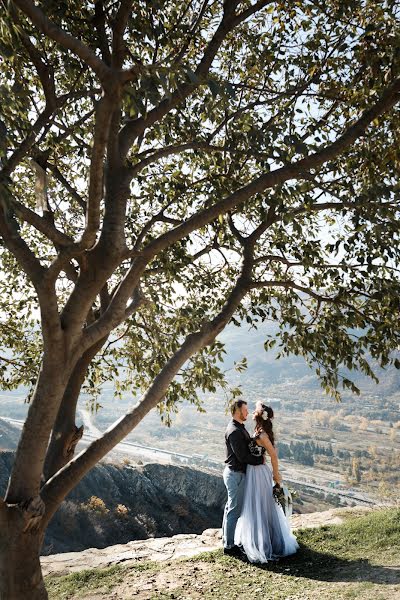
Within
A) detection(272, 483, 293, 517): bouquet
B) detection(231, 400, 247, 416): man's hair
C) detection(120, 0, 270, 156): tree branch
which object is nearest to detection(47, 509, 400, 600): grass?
detection(272, 483, 293, 517): bouquet

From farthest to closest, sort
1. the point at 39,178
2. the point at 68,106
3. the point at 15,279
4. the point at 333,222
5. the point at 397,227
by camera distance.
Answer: the point at 15,279, the point at 333,222, the point at 68,106, the point at 397,227, the point at 39,178

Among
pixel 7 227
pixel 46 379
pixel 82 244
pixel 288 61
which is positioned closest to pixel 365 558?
pixel 46 379

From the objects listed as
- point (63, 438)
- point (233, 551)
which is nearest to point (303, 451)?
point (233, 551)

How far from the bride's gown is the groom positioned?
13 cm

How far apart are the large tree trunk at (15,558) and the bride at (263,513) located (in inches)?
141

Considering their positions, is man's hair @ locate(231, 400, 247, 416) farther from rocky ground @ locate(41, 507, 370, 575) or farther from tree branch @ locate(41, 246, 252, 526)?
rocky ground @ locate(41, 507, 370, 575)

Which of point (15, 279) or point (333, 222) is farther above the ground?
point (333, 222)

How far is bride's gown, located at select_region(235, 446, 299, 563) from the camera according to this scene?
24.7 ft

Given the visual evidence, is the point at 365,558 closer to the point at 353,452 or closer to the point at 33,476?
the point at 33,476

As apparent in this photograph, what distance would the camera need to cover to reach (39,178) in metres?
4.45

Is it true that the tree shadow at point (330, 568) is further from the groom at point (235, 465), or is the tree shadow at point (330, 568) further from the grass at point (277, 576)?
the groom at point (235, 465)

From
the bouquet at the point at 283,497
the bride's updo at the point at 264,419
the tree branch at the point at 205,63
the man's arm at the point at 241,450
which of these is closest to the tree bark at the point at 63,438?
the man's arm at the point at 241,450

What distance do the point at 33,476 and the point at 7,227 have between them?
2.42 m

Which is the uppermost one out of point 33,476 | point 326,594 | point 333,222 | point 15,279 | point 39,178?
point 333,222
